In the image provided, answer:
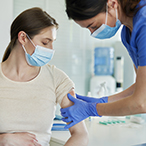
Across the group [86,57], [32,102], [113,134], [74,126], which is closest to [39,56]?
[32,102]

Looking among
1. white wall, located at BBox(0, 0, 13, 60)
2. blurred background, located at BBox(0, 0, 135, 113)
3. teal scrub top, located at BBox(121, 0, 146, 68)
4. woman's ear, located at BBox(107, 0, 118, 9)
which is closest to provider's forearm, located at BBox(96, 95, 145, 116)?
teal scrub top, located at BBox(121, 0, 146, 68)

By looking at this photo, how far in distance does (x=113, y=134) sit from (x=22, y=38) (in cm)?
101

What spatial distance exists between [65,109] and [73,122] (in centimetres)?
9

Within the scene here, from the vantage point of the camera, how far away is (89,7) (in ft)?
3.32

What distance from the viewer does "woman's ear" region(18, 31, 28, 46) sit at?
1.44m

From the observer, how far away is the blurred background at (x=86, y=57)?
2.63 m

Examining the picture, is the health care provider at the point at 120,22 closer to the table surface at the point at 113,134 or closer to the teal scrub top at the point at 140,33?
the teal scrub top at the point at 140,33

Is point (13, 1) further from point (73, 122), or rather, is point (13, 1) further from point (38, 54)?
point (73, 122)

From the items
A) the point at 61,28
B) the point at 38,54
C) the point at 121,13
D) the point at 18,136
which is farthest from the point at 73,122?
the point at 61,28

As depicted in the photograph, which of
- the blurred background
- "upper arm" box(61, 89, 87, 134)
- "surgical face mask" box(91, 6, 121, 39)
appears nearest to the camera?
"surgical face mask" box(91, 6, 121, 39)

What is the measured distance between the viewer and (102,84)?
268 centimetres

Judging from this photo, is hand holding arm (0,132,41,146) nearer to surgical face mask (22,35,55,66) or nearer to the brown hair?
surgical face mask (22,35,55,66)

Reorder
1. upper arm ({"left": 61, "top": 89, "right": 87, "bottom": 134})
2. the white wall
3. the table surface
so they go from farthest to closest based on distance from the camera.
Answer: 1. the white wall
2. the table surface
3. upper arm ({"left": 61, "top": 89, "right": 87, "bottom": 134})

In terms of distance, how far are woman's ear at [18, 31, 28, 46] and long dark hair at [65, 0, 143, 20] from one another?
47 centimetres
